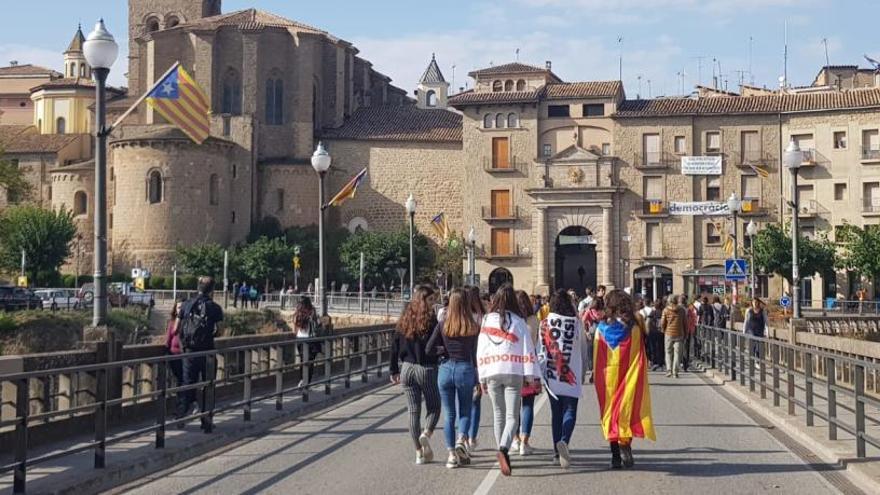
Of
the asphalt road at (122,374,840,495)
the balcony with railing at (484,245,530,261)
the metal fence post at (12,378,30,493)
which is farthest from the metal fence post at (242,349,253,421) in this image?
the balcony with railing at (484,245,530,261)

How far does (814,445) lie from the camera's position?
13.0 meters

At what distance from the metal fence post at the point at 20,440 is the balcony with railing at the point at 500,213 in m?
66.4

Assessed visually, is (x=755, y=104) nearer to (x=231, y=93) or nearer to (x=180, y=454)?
(x=231, y=93)

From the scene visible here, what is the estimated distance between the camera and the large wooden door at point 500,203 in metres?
76.5

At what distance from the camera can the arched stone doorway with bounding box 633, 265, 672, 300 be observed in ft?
237

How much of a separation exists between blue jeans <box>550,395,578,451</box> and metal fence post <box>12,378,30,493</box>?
4856mm

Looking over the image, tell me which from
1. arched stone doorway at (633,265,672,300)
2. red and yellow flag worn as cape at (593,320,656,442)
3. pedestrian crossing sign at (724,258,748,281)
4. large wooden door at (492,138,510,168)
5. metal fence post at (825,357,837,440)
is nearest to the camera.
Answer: red and yellow flag worn as cape at (593,320,656,442)

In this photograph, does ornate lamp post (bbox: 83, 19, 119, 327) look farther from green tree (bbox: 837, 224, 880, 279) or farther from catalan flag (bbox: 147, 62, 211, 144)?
green tree (bbox: 837, 224, 880, 279)

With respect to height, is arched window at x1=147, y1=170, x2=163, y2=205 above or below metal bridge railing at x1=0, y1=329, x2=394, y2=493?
above

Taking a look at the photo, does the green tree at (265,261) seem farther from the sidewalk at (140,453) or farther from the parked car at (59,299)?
the sidewalk at (140,453)

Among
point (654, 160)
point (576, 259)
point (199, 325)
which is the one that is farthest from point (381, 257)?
point (199, 325)

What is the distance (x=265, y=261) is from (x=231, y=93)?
1552 cm

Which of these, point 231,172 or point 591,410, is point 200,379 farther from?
point 231,172

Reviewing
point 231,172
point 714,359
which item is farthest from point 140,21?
point 714,359
